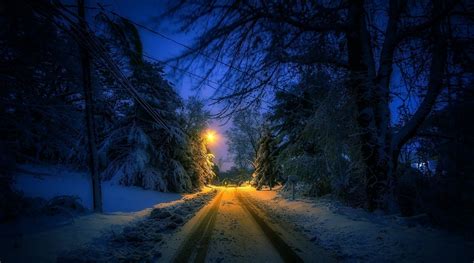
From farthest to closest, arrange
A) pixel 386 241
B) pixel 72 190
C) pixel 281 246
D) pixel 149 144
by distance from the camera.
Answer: pixel 149 144
pixel 72 190
pixel 281 246
pixel 386 241

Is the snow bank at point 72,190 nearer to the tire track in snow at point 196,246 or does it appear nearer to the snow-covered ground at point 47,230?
the snow-covered ground at point 47,230

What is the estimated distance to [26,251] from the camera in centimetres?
353

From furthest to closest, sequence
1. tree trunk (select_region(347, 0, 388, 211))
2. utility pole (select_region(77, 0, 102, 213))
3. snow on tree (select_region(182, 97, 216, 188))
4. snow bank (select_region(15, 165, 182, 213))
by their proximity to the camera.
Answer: snow on tree (select_region(182, 97, 216, 188))
snow bank (select_region(15, 165, 182, 213))
utility pole (select_region(77, 0, 102, 213))
tree trunk (select_region(347, 0, 388, 211))

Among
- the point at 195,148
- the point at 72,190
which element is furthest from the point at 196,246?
the point at 195,148

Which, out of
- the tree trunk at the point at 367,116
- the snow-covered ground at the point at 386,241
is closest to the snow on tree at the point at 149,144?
the tree trunk at the point at 367,116

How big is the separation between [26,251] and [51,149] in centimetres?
364

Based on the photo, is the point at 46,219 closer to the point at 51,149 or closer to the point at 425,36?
the point at 51,149

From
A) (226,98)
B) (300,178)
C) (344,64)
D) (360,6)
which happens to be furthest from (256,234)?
(300,178)

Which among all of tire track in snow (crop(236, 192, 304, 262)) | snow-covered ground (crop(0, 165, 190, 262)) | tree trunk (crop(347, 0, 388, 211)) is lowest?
tire track in snow (crop(236, 192, 304, 262))

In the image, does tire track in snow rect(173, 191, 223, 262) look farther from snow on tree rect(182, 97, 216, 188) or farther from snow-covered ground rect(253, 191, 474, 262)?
snow on tree rect(182, 97, 216, 188)

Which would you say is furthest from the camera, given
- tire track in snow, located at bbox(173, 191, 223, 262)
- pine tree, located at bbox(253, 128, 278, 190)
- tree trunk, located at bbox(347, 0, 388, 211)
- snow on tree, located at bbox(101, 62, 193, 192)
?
pine tree, located at bbox(253, 128, 278, 190)

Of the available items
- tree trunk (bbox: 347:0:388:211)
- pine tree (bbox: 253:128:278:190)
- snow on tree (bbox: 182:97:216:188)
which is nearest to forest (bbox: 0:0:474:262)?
tree trunk (bbox: 347:0:388:211)

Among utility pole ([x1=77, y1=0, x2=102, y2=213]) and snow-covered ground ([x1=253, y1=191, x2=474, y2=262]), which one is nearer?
snow-covered ground ([x1=253, y1=191, x2=474, y2=262])

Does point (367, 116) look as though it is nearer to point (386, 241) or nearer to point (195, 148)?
point (386, 241)
